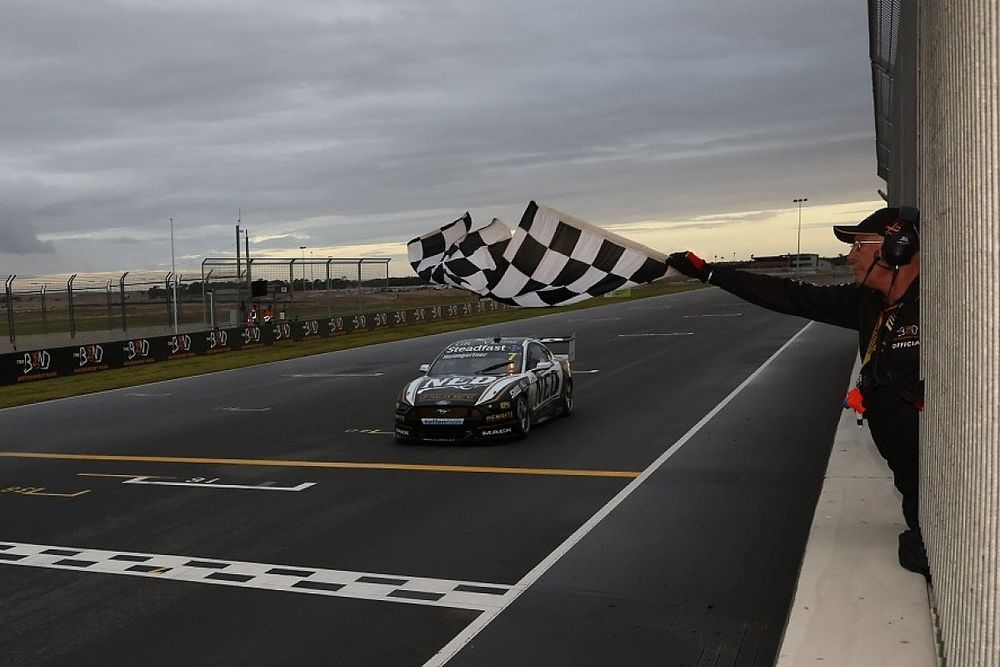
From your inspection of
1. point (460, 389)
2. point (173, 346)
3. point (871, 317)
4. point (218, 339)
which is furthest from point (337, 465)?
point (218, 339)

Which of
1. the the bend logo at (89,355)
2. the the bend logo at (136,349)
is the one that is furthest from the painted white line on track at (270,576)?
the the bend logo at (136,349)

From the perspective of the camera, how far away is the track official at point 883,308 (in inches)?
209

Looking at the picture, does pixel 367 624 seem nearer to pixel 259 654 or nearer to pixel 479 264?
pixel 259 654

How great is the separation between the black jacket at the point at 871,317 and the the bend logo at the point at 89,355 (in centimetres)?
2382

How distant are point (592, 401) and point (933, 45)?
43.5 feet

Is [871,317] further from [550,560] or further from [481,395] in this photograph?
[481,395]

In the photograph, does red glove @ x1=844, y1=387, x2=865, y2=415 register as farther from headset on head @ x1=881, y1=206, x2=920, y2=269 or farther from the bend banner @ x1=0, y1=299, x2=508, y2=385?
the bend banner @ x1=0, y1=299, x2=508, y2=385

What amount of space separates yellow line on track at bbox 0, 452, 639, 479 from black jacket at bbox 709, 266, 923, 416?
5411mm

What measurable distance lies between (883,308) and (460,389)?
8441mm

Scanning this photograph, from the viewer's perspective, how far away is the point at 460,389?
13.5m

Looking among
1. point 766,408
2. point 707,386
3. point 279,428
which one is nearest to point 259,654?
point 279,428

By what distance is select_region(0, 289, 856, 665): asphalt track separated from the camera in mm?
6066

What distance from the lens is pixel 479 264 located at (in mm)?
7254

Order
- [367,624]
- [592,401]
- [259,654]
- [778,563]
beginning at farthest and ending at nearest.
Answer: [592,401] → [778,563] → [367,624] → [259,654]
